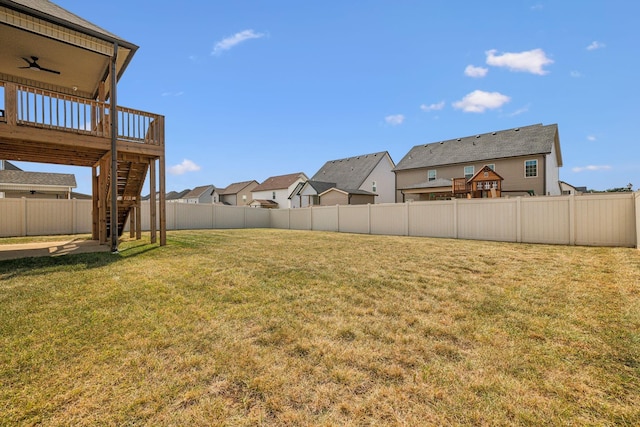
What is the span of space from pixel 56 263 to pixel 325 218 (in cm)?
1270

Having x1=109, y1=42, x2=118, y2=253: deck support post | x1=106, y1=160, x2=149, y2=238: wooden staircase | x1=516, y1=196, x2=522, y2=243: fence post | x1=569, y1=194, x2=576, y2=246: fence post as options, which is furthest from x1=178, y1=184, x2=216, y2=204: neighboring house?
x1=569, y1=194, x2=576, y2=246: fence post

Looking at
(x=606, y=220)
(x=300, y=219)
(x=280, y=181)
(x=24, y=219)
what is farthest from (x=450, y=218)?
(x=280, y=181)

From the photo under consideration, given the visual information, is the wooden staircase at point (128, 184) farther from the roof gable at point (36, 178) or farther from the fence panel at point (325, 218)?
the roof gable at point (36, 178)

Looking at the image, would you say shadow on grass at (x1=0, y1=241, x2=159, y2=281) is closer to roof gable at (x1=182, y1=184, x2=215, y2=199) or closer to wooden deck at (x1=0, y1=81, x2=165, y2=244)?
wooden deck at (x1=0, y1=81, x2=165, y2=244)

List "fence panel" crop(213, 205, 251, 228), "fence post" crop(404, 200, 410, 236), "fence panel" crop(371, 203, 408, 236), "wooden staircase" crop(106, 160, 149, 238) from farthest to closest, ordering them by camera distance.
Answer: "fence panel" crop(213, 205, 251, 228), "fence panel" crop(371, 203, 408, 236), "fence post" crop(404, 200, 410, 236), "wooden staircase" crop(106, 160, 149, 238)

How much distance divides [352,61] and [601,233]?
11.2 metres

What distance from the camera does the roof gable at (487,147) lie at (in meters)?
18.7

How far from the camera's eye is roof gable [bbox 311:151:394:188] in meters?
27.4

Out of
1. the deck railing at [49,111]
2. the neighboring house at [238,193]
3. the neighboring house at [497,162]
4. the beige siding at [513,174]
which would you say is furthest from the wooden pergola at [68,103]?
the neighboring house at [238,193]

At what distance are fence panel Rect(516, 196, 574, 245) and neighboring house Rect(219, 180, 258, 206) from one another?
3391 centimetres

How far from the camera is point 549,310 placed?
11.3ft

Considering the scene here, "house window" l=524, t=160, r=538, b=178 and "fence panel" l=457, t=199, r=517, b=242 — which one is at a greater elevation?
"house window" l=524, t=160, r=538, b=178

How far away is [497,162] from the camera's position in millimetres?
19812

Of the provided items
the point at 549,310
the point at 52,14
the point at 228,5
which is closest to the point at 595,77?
the point at 549,310
